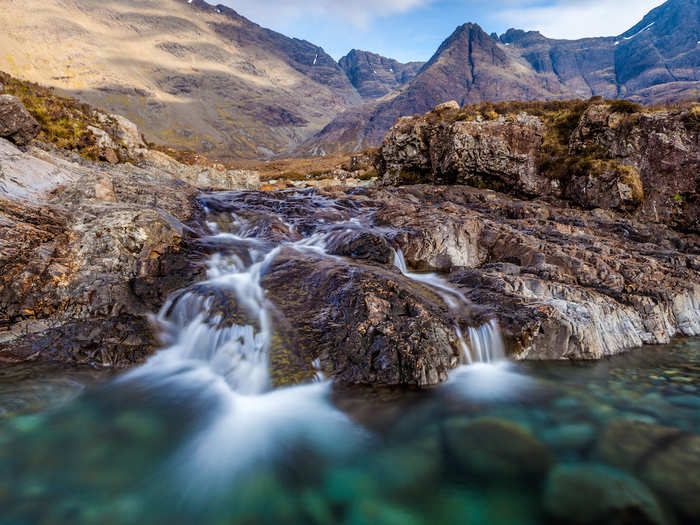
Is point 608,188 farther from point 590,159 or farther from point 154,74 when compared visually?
point 154,74

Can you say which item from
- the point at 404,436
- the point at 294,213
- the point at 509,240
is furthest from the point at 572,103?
the point at 404,436

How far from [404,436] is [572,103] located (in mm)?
24911

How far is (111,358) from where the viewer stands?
5.35 m

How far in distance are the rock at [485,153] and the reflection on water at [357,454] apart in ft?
50.8

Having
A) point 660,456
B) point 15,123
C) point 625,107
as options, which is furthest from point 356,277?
point 625,107

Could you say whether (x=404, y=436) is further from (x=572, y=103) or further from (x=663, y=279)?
(x=572, y=103)

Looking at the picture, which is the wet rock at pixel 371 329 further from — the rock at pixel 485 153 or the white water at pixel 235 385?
the rock at pixel 485 153

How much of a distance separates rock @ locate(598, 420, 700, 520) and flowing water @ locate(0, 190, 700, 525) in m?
0.02

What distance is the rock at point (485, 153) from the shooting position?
59.8 feet

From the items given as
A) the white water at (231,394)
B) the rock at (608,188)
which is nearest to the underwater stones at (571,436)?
the white water at (231,394)

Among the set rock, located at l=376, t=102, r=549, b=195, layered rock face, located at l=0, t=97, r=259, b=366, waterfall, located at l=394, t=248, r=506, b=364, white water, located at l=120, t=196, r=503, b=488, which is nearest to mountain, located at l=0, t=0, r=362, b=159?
rock, located at l=376, t=102, r=549, b=195

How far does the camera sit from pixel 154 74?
484ft

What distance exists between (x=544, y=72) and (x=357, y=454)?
766ft

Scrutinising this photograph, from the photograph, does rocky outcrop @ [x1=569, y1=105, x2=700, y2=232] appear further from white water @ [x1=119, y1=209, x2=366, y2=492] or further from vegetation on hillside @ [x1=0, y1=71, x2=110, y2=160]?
vegetation on hillside @ [x1=0, y1=71, x2=110, y2=160]
